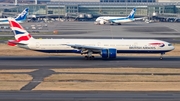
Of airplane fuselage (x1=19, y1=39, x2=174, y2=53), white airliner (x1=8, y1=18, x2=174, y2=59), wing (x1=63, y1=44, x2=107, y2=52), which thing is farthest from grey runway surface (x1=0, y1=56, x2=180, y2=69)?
wing (x1=63, y1=44, x2=107, y2=52)

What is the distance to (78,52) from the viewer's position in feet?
220

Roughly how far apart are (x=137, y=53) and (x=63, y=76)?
20361 millimetres

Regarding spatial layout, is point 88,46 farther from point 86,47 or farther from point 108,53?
point 108,53

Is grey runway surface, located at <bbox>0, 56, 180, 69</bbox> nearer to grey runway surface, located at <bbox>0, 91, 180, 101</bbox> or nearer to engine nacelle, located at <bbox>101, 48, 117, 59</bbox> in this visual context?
engine nacelle, located at <bbox>101, 48, 117, 59</bbox>

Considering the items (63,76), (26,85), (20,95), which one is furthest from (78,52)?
(20,95)

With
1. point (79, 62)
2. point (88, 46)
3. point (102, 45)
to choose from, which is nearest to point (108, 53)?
point (102, 45)

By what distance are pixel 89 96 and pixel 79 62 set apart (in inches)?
968

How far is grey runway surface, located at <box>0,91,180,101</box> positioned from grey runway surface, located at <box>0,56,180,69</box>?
18664 mm

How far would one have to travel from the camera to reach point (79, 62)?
63.8 m

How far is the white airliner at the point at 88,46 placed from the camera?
66.2 m

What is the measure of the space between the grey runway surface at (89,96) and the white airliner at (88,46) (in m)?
25.3

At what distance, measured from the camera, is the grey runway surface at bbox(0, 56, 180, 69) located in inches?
2372

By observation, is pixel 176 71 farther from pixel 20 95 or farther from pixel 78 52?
Answer: pixel 20 95

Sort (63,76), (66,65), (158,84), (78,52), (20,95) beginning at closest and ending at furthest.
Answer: (20,95) < (158,84) < (63,76) < (66,65) < (78,52)
